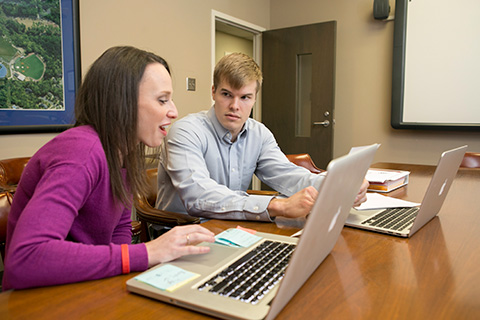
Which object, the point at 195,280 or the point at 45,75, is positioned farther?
the point at 45,75

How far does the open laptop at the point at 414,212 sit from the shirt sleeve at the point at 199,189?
28 centimetres

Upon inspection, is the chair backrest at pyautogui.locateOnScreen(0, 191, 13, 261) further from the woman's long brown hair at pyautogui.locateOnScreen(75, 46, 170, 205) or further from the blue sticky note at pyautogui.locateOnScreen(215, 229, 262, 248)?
the blue sticky note at pyautogui.locateOnScreen(215, 229, 262, 248)

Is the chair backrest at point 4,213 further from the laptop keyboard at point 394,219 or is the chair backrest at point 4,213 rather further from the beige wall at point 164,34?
the beige wall at point 164,34

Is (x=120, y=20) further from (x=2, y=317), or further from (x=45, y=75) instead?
(x=2, y=317)

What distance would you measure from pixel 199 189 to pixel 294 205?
0.33 metres

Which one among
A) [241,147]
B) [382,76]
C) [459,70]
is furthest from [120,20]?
[459,70]

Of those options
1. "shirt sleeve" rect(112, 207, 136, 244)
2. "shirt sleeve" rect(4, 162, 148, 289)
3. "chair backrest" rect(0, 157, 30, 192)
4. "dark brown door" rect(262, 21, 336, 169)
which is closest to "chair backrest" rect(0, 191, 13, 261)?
"shirt sleeve" rect(112, 207, 136, 244)

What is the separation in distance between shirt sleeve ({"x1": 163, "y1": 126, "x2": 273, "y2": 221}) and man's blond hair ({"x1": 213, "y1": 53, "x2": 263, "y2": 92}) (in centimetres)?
27

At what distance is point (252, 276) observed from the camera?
702mm

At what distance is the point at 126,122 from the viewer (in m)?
0.94

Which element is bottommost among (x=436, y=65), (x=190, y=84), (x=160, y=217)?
(x=160, y=217)

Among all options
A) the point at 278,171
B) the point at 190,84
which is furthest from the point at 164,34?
the point at 278,171

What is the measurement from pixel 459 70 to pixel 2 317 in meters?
3.94

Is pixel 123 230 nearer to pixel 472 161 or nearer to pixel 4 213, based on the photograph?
pixel 4 213
